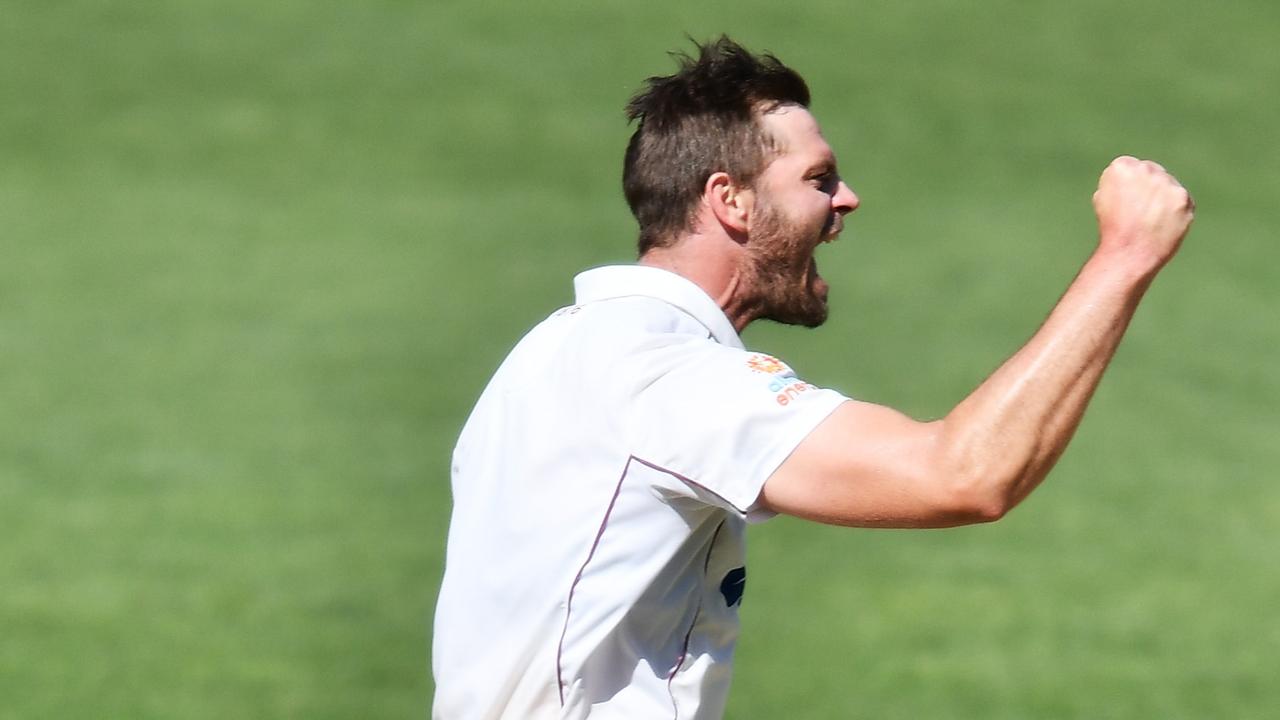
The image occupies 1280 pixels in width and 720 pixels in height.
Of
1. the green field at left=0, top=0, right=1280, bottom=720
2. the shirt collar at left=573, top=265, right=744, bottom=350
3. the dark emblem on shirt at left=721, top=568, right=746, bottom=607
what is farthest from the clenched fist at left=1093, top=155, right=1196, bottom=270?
the green field at left=0, top=0, right=1280, bottom=720

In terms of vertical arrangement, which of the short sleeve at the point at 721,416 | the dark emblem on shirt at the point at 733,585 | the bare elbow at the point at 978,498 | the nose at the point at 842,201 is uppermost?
the nose at the point at 842,201

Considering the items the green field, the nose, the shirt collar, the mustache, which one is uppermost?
the nose

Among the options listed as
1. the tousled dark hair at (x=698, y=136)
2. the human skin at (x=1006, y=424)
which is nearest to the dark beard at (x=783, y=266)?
the tousled dark hair at (x=698, y=136)

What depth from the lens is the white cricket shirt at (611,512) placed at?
3.51 metres

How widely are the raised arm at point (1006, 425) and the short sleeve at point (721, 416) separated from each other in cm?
4

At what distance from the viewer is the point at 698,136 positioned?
4.24 meters

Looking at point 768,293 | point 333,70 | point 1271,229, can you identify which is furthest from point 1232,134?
point 768,293

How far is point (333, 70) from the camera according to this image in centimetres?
1736

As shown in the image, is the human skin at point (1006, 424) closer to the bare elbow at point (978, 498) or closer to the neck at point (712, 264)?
the bare elbow at point (978, 498)

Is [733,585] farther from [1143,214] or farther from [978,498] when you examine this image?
[1143,214]

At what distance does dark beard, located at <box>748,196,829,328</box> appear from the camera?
4.16 meters

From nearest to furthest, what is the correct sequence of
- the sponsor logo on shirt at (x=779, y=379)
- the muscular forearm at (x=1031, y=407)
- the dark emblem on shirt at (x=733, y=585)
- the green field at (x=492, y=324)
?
the muscular forearm at (x=1031, y=407), the sponsor logo on shirt at (x=779, y=379), the dark emblem on shirt at (x=733, y=585), the green field at (x=492, y=324)

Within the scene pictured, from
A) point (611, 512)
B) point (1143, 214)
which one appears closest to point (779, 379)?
point (611, 512)

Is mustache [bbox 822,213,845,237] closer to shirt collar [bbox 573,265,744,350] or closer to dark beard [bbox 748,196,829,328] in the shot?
dark beard [bbox 748,196,829,328]
